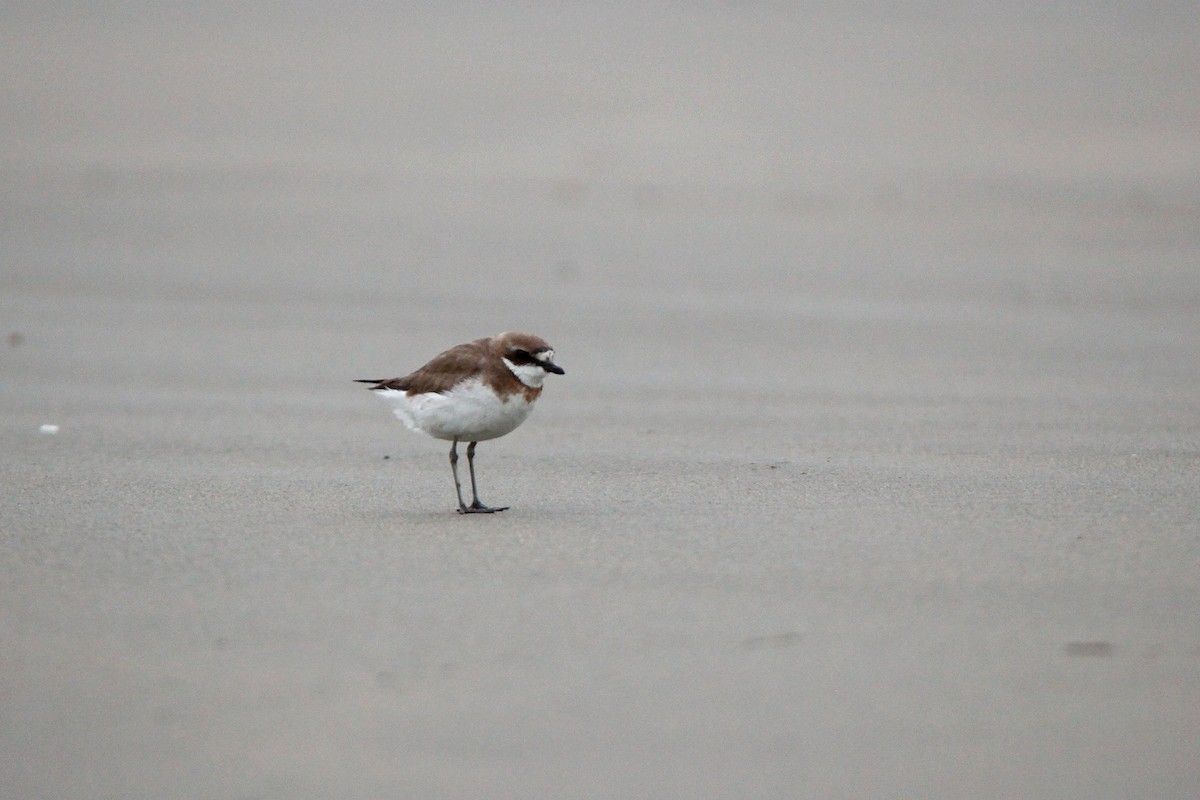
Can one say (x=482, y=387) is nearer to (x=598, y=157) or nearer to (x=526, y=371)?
(x=526, y=371)

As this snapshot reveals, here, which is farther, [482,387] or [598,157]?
[598,157]

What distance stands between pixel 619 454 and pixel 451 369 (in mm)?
1236

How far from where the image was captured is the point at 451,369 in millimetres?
5477

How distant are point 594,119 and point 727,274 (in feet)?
22.4

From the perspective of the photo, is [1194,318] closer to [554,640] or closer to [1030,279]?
[1030,279]

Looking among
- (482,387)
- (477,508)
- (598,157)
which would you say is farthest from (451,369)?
(598,157)

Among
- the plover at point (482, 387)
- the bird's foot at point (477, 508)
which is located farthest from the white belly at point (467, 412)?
the bird's foot at point (477, 508)

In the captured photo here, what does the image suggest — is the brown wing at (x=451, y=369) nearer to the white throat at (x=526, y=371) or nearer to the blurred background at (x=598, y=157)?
the white throat at (x=526, y=371)

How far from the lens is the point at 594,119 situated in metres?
17.9

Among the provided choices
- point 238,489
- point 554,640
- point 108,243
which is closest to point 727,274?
point 108,243

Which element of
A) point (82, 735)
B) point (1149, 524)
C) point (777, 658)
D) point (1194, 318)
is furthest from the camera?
point (1194, 318)

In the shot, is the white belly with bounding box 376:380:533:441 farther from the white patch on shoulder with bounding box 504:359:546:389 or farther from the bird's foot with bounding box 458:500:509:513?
the bird's foot with bounding box 458:500:509:513

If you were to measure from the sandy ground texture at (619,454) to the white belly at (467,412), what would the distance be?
0.30m

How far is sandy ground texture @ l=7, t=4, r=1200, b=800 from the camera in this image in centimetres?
337
